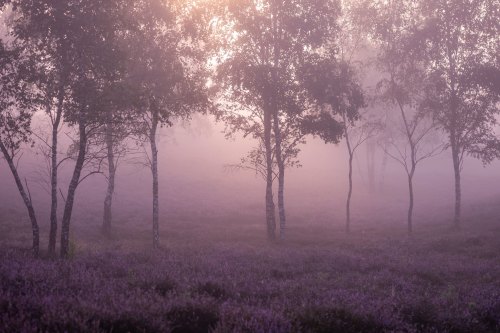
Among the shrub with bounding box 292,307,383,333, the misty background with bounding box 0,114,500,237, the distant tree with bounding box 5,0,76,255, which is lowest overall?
the shrub with bounding box 292,307,383,333

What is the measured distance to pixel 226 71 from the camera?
24.5 m

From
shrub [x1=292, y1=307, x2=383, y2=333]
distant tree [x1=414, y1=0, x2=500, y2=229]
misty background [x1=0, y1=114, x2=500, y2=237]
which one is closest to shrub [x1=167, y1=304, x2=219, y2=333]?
shrub [x1=292, y1=307, x2=383, y2=333]

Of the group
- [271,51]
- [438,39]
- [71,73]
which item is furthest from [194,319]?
[438,39]

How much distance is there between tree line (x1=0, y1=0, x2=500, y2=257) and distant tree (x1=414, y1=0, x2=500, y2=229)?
8cm

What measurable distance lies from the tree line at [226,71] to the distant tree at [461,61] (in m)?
0.08

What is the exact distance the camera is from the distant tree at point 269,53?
24.4m

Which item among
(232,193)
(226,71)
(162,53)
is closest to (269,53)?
(226,71)

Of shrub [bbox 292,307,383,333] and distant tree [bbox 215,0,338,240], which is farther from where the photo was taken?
distant tree [bbox 215,0,338,240]

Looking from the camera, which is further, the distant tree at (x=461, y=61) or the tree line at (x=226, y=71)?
the distant tree at (x=461, y=61)

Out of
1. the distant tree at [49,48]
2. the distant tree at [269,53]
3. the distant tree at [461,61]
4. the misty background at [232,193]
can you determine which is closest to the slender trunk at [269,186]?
the distant tree at [269,53]

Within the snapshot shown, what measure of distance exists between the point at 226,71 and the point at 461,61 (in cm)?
1781

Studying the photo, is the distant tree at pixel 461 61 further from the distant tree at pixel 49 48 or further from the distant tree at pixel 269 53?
the distant tree at pixel 49 48

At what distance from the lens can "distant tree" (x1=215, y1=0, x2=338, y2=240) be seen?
24392 mm

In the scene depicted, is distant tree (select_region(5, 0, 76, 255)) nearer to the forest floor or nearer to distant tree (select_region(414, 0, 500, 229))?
the forest floor
